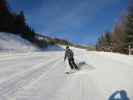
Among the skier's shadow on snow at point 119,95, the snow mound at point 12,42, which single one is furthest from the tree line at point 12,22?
the skier's shadow on snow at point 119,95

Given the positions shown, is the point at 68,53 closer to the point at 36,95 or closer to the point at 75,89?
the point at 75,89

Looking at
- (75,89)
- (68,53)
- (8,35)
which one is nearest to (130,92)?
(75,89)

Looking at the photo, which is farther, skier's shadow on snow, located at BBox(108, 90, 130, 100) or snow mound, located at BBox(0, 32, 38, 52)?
snow mound, located at BBox(0, 32, 38, 52)

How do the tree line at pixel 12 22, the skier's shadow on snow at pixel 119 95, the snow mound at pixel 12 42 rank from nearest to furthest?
the skier's shadow on snow at pixel 119 95 < the snow mound at pixel 12 42 < the tree line at pixel 12 22

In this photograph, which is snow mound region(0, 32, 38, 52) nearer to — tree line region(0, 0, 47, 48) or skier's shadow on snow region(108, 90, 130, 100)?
tree line region(0, 0, 47, 48)

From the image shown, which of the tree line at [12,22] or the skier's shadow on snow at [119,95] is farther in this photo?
the tree line at [12,22]

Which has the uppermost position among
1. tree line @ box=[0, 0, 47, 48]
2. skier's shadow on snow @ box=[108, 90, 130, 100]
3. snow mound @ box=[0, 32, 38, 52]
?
tree line @ box=[0, 0, 47, 48]

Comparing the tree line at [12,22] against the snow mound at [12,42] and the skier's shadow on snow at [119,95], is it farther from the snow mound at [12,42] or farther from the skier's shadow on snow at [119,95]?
the skier's shadow on snow at [119,95]

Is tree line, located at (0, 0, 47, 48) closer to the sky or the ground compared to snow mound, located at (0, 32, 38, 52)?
closer to the sky

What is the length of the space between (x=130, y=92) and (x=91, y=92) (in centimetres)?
115

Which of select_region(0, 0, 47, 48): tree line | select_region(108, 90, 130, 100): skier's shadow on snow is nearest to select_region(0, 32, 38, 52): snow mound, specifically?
select_region(0, 0, 47, 48): tree line

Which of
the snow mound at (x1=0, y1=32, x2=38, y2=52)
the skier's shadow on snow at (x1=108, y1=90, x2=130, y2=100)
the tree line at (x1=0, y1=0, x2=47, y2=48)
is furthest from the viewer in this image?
the tree line at (x1=0, y1=0, x2=47, y2=48)

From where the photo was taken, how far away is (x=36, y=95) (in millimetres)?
6430

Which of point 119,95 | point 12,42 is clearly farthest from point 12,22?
point 119,95
